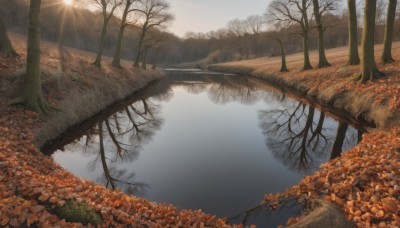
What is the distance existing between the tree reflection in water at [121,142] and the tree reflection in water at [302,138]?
5.89 meters

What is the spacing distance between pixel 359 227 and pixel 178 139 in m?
10.3

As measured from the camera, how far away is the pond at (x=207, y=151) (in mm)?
9398

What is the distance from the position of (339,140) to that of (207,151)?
597cm

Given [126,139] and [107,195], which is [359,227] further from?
[126,139]

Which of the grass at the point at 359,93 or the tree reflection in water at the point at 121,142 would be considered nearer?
the tree reflection in water at the point at 121,142

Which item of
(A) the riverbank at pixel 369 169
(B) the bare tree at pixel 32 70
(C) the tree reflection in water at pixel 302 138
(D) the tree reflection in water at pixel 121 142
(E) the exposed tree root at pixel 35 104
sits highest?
(B) the bare tree at pixel 32 70

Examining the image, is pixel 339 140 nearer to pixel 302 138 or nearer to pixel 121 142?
pixel 302 138

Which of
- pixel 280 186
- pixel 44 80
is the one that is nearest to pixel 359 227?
pixel 280 186

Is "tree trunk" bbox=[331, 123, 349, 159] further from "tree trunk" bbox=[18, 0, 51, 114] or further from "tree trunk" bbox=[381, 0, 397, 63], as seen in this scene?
"tree trunk" bbox=[18, 0, 51, 114]

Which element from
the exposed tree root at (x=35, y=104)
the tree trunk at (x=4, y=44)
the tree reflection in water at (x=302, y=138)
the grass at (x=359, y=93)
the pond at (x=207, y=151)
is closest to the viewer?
the pond at (x=207, y=151)

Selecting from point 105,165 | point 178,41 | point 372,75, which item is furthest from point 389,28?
point 178,41

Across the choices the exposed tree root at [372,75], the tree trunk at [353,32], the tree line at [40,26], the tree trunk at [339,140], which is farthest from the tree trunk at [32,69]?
the tree trunk at [353,32]

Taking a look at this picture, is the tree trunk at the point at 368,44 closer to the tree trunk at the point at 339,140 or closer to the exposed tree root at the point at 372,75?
the exposed tree root at the point at 372,75

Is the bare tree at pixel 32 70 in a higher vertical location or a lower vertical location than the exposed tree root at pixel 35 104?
higher
